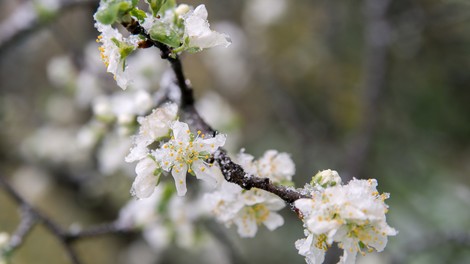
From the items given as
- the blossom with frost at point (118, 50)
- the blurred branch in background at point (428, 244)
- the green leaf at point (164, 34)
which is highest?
the blurred branch in background at point (428, 244)

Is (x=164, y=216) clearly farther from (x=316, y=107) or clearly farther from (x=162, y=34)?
(x=316, y=107)

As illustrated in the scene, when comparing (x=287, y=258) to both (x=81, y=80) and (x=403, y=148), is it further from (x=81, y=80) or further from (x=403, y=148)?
(x=81, y=80)

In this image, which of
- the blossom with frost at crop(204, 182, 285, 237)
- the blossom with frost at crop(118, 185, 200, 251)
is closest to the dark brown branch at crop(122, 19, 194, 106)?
the blossom with frost at crop(204, 182, 285, 237)

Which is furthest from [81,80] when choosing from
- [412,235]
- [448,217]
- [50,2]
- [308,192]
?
[448,217]

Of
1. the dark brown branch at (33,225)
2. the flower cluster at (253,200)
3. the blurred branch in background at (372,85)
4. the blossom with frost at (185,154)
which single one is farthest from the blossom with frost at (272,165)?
the blurred branch in background at (372,85)

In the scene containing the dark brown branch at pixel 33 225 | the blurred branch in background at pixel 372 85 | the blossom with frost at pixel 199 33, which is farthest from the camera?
the blurred branch in background at pixel 372 85

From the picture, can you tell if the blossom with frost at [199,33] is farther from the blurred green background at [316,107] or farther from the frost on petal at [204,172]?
the blurred green background at [316,107]

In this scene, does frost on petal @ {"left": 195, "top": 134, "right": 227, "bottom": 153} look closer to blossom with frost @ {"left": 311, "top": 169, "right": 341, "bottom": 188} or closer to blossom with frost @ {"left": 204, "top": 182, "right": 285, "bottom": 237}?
blossom with frost @ {"left": 204, "top": 182, "right": 285, "bottom": 237}
